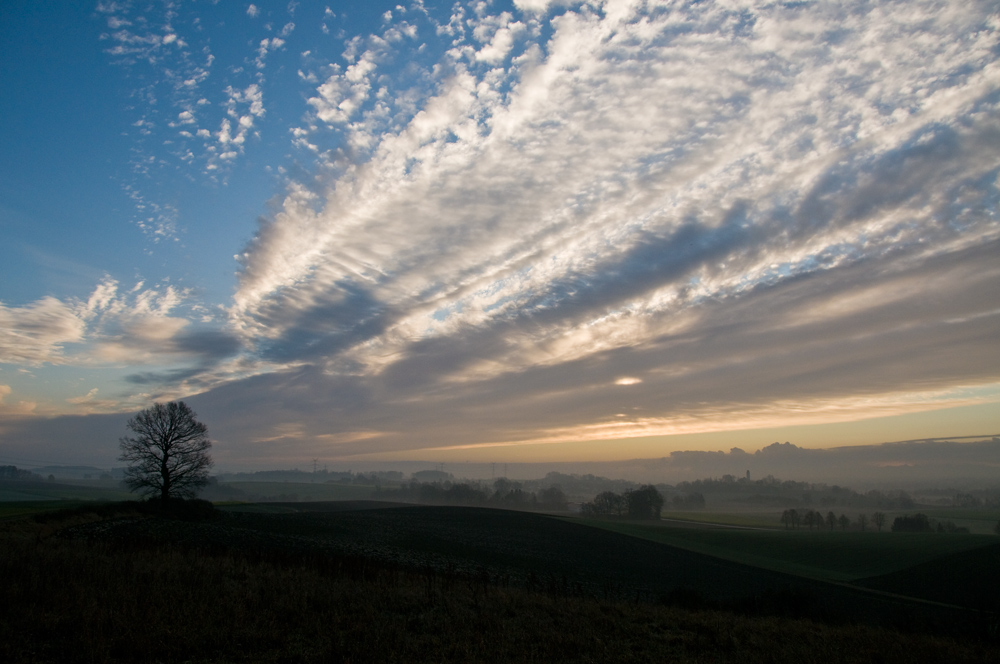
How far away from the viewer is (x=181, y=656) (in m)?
7.78

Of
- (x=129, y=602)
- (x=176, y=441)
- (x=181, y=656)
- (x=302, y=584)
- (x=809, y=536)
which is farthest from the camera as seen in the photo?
(x=809, y=536)

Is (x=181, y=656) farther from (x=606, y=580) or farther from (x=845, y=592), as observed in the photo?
(x=845, y=592)

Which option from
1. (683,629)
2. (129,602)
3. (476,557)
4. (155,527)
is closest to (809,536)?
(476,557)

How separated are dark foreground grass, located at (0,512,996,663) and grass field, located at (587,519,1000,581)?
43.7 meters

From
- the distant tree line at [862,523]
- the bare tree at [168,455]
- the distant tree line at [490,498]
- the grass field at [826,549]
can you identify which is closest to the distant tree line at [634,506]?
the distant tree line at [490,498]

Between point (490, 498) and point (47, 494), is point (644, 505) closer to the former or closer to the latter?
point (490, 498)

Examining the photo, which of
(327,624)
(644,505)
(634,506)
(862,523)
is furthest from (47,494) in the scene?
(862,523)

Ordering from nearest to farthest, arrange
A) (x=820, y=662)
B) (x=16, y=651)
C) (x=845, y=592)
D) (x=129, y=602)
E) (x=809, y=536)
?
(x=16, y=651)
(x=129, y=602)
(x=820, y=662)
(x=845, y=592)
(x=809, y=536)

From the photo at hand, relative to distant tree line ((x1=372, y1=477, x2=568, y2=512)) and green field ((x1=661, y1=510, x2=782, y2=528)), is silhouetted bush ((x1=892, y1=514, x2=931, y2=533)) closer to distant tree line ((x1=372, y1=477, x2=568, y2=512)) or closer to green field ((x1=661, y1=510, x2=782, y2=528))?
green field ((x1=661, y1=510, x2=782, y2=528))

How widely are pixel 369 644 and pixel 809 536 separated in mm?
82292

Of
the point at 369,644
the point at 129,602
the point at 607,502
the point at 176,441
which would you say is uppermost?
the point at 176,441

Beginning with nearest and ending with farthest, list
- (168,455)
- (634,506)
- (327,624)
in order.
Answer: (327,624) → (168,455) → (634,506)

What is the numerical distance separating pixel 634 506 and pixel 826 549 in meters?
52.0

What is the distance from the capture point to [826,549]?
61719 millimetres
